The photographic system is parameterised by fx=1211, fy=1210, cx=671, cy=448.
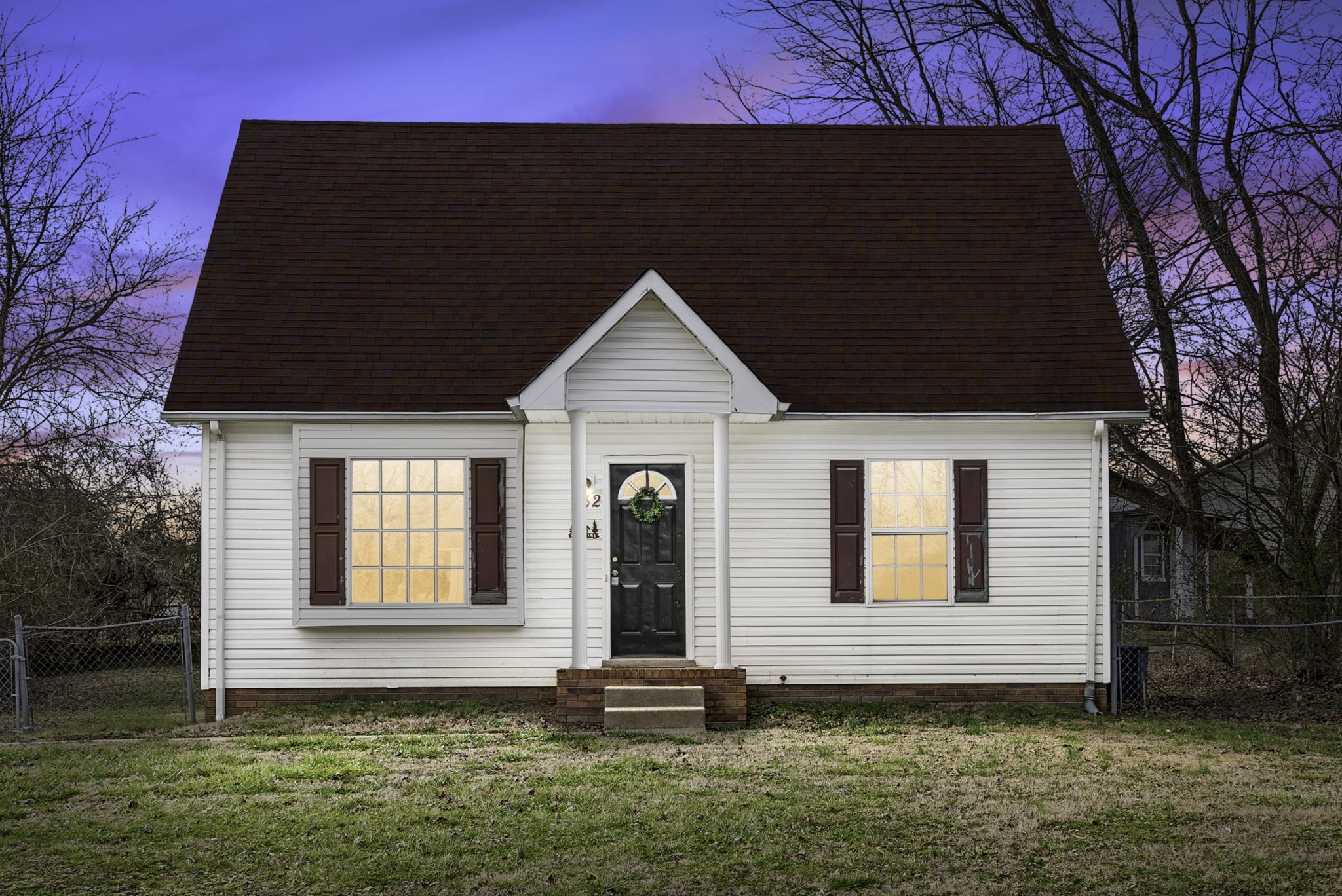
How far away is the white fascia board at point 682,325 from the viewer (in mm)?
11234

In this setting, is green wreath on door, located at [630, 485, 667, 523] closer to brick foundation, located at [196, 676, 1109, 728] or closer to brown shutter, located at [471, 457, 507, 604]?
brown shutter, located at [471, 457, 507, 604]

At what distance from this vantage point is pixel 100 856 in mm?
7301

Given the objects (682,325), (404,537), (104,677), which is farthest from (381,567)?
(104,677)

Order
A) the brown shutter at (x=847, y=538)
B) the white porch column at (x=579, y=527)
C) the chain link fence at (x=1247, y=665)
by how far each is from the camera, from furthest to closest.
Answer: the chain link fence at (x=1247, y=665), the brown shutter at (x=847, y=538), the white porch column at (x=579, y=527)

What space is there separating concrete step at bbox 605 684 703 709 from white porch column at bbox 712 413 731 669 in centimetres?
45

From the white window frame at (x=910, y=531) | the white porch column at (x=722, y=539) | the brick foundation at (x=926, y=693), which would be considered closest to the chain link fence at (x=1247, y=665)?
the brick foundation at (x=926, y=693)

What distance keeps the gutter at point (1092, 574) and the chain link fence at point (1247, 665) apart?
22 centimetres

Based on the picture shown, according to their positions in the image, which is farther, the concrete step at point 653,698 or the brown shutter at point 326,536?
the brown shutter at point 326,536

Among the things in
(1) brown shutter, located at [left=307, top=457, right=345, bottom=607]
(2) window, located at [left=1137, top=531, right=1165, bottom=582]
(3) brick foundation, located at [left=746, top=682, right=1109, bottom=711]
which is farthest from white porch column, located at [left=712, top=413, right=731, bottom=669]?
(2) window, located at [left=1137, top=531, right=1165, bottom=582]

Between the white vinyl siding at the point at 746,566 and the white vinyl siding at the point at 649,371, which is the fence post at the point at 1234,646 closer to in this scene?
the white vinyl siding at the point at 746,566

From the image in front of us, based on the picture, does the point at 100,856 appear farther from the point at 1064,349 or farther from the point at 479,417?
the point at 1064,349

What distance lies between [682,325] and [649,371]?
1.76ft

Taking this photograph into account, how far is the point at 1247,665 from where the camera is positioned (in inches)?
614

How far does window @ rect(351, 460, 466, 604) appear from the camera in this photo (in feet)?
40.5
